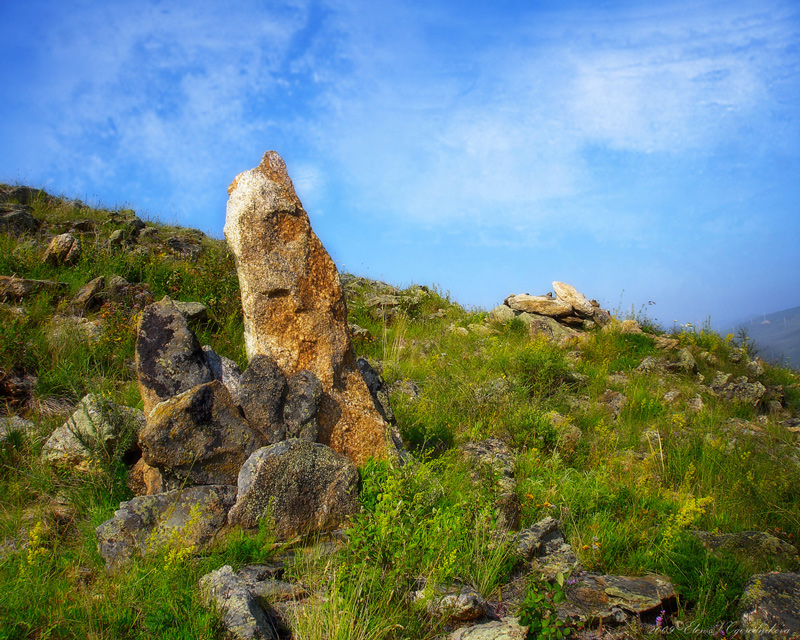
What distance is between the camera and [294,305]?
16.5 ft

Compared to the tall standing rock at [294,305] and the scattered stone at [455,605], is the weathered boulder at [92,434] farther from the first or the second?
the scattered stone at [455,605]

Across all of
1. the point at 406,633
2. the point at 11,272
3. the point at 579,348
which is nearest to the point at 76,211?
the point at 11,272

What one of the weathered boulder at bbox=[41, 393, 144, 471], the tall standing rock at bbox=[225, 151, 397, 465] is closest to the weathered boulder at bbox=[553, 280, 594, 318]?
the tall standing rock at bbox=[225, 151, 397, 465]

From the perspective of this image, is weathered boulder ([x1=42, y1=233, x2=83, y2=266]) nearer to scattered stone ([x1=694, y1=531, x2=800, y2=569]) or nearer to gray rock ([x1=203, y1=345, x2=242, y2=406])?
gray rock ([x1=203, y1=345, x2=242, y2=406])

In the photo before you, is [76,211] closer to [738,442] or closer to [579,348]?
[579,348]

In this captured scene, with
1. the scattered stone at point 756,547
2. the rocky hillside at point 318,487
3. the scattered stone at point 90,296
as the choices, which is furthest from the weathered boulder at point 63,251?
the scattered stone at point 756,547

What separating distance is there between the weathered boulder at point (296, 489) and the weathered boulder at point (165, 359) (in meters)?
1.06

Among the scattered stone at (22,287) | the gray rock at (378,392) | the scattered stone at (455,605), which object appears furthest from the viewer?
the scattered stone at (22,287)

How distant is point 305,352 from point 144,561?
210cm

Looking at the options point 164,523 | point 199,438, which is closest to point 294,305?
point 199,438

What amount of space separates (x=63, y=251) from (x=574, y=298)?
1085 cm

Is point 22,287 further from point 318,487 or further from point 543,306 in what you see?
point 543,306

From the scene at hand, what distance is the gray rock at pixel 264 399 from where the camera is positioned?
15.2 feet

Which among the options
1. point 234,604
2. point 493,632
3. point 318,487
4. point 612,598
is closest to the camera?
point 234,604
